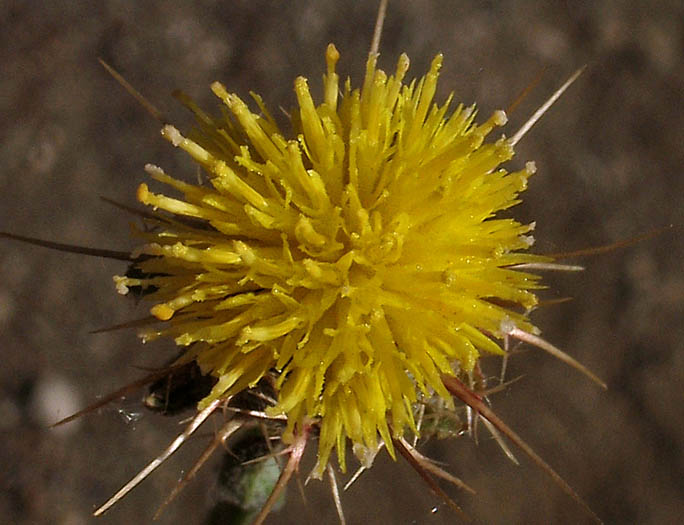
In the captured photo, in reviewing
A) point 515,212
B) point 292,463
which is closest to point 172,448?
point 292,463

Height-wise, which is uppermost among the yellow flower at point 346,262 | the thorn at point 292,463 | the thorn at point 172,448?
the yellow flower at point 346,262

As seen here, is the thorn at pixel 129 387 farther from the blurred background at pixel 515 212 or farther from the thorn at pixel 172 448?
the blurred background at pixel 515 212

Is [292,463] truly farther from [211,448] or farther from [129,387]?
[129,387]

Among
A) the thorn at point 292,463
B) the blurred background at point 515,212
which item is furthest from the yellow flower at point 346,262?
the blurred background at point 515,212

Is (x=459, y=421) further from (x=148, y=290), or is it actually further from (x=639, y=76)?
(x=639, y=76)

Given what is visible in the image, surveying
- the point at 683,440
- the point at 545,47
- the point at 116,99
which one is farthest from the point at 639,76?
the point at 116,99
